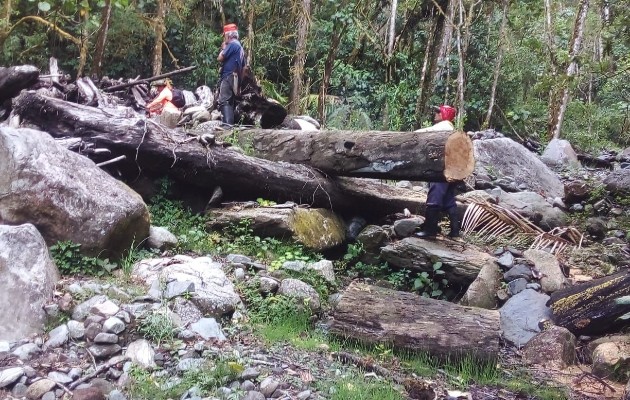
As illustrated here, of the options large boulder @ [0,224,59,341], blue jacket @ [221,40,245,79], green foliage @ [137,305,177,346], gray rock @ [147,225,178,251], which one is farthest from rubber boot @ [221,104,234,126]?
green foliage @ [137,305,177,346]

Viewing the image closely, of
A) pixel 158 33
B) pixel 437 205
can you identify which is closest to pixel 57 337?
pixel 437 205

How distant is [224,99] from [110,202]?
5003mm

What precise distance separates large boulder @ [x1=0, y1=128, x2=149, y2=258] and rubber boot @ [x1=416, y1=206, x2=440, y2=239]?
3303 mm

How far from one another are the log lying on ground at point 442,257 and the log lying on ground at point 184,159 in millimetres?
1144

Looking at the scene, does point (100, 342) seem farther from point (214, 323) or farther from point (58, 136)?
point (58, 136)

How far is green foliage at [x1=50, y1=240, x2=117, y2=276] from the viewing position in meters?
5.29

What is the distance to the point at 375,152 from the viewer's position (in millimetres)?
6879

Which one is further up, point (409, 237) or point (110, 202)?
point (110, 202)

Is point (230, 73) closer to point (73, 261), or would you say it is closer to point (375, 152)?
point (375, 152)

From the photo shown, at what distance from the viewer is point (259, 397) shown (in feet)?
12.7

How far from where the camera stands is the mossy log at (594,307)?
18.1 feet

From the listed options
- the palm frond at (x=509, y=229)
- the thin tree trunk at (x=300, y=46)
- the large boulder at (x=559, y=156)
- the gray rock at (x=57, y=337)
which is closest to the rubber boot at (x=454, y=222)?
the palm frond at (x=509, y=229)

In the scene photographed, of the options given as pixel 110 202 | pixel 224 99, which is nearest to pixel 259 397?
pixel 110 202

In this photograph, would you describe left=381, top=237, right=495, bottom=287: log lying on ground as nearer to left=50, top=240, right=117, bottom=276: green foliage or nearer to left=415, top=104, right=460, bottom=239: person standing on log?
left=415, top=104, right=460, bottom=239: person standing on log
